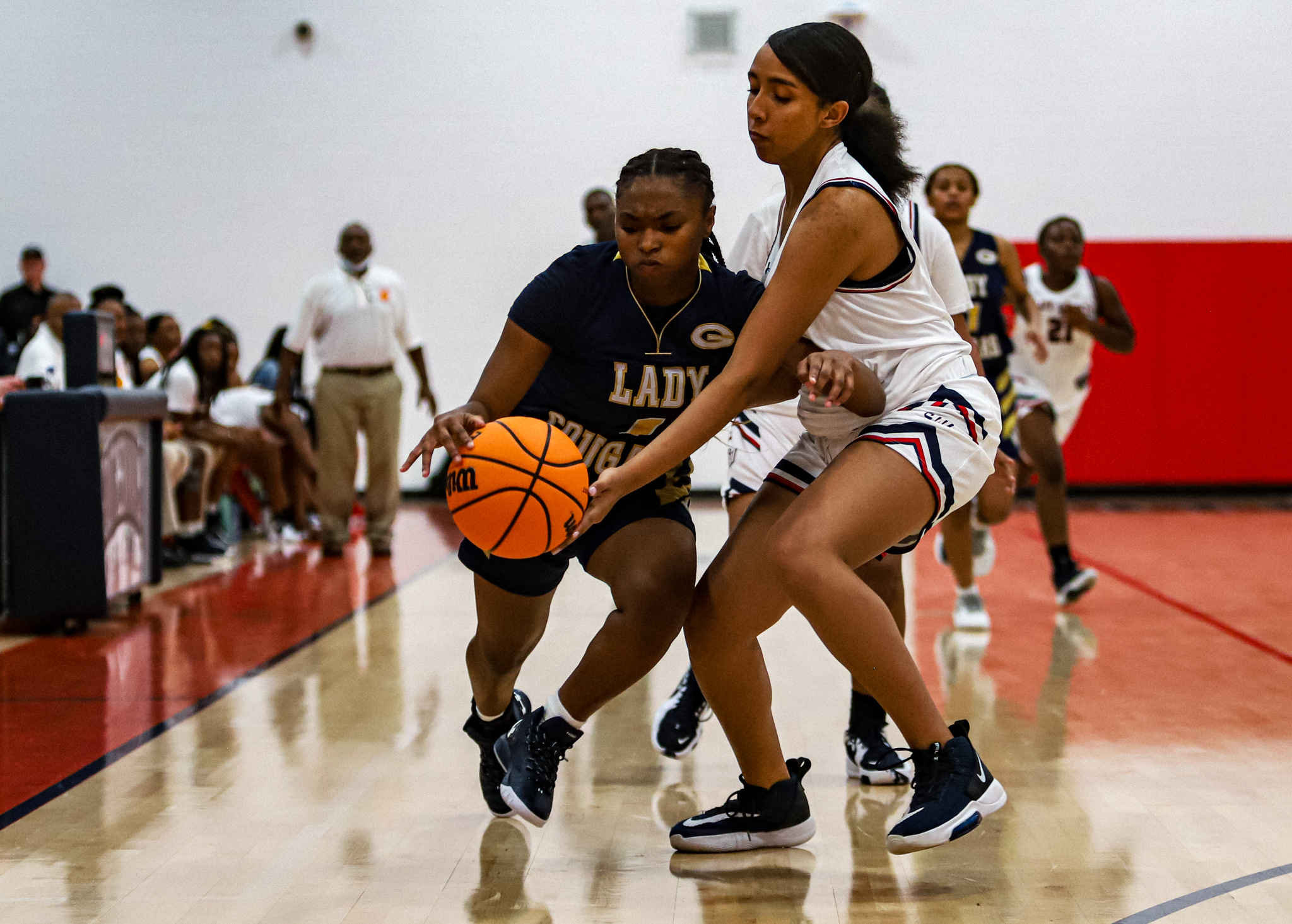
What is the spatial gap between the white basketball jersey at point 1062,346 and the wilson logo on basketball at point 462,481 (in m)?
4.23

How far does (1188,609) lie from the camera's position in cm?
551

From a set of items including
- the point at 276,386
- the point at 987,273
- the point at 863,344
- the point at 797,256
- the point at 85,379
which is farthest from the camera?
the point at 276,386

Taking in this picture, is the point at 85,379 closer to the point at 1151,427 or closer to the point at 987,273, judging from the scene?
the point at 987,273

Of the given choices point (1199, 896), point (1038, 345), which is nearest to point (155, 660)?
point (1199, 896)

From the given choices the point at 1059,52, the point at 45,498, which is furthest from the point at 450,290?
the point at 45,498

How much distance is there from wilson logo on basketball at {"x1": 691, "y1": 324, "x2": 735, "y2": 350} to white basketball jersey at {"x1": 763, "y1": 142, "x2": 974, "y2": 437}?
0.15 meters

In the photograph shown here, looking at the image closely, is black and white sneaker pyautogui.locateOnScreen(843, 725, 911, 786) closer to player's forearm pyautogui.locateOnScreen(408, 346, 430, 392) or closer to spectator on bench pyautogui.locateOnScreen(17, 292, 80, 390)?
spectator on bench pyautogui.locateOnScreen(17, 292, 80, 390)

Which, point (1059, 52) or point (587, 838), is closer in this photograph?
point (587, 838)

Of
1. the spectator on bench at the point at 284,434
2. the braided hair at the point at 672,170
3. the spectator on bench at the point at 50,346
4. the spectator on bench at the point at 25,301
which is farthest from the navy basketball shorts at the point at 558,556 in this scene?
the spectator on bench at the point at 25,301

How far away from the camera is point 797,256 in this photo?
2340 millimetres

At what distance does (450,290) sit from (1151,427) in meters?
5.63

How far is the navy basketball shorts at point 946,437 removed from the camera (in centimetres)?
240

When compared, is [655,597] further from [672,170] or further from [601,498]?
[672,170]

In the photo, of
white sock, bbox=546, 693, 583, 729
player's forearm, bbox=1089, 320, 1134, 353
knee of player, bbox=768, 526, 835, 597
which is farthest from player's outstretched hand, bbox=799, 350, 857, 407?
player's forearm, bbox=1089, 320, 1134, 353
